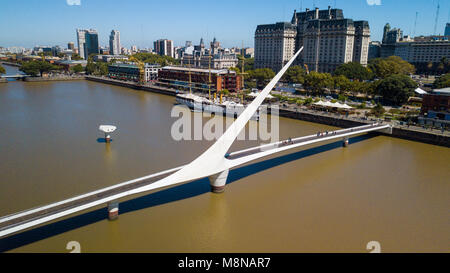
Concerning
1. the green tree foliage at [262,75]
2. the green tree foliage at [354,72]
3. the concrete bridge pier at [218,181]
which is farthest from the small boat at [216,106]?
the green tree foliage at [354,72]

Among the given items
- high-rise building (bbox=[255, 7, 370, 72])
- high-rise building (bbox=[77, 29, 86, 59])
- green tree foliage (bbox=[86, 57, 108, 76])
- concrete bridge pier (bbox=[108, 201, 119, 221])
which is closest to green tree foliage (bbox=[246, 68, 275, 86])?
high-rise building (bbox=[255, 7, 370, 72])

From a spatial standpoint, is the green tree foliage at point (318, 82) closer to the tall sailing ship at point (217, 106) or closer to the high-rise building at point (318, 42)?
the tall sailing ship at point (217, 106)

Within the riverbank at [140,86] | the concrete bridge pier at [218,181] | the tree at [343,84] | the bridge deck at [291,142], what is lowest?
the concrete bridge pier at [218,181]

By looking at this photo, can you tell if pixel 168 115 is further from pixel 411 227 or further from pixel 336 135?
pixel 411 227

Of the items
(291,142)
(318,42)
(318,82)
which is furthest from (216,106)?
(318,42)

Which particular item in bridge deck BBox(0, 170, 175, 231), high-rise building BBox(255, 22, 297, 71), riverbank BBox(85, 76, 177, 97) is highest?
high-rise building BBox(255, 22, 297, 71)

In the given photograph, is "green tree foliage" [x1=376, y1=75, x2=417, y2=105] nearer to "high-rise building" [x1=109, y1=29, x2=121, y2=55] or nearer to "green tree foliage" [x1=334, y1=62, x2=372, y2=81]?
"green tree foliage" [x1=334, y1=62, x2=372, y2=81]
